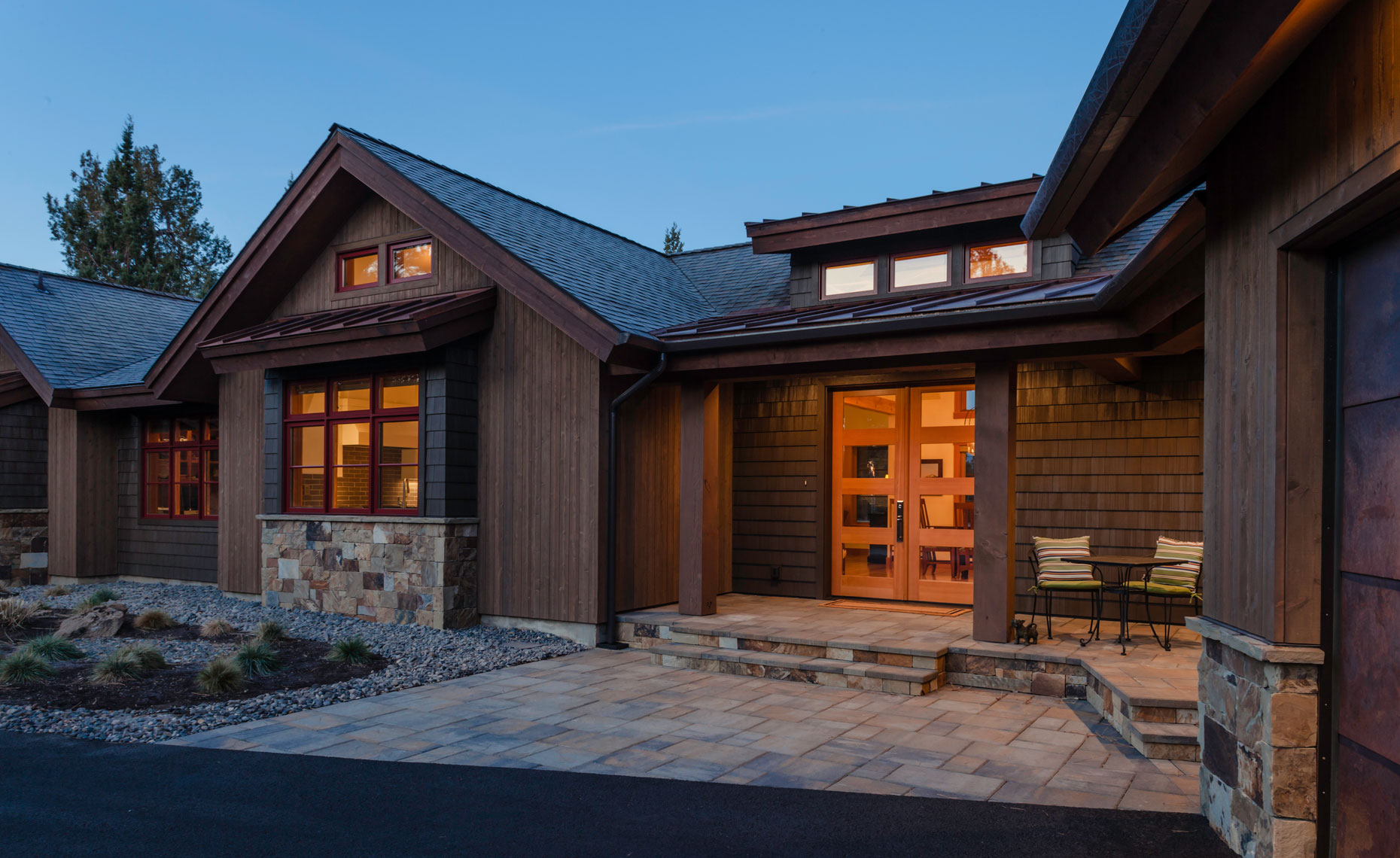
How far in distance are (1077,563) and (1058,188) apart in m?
3.73

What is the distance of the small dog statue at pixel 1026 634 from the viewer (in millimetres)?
6863

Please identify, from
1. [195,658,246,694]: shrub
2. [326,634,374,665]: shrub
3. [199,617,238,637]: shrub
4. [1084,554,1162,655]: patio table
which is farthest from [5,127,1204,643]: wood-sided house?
[195,658,246,694]: shrub

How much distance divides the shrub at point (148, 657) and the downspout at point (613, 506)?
11.3 ft

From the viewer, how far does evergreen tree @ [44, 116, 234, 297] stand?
30.6m

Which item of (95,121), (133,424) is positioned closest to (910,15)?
(95,121)

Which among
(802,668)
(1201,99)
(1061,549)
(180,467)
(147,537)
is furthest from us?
(147,537)

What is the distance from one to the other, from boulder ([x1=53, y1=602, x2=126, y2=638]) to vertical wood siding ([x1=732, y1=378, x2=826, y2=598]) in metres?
6.01

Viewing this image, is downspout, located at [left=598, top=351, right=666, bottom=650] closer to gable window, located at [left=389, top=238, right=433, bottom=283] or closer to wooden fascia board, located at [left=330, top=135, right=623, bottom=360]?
wooden fascia board, located at [left=330, top=135, right=623, bottom=360]

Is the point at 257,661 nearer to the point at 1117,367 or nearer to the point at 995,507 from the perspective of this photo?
the point at 995,507

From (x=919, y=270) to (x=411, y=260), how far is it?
17.7 feet

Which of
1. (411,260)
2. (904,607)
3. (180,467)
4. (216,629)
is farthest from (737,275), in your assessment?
(180,467)

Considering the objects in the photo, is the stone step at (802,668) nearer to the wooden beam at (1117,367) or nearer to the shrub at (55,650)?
the wooden beam at (1117,367)

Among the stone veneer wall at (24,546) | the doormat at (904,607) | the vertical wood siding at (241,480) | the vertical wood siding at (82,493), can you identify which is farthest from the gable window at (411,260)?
the stone veneer wall at (24,546)

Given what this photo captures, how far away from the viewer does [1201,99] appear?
319 centimetres
